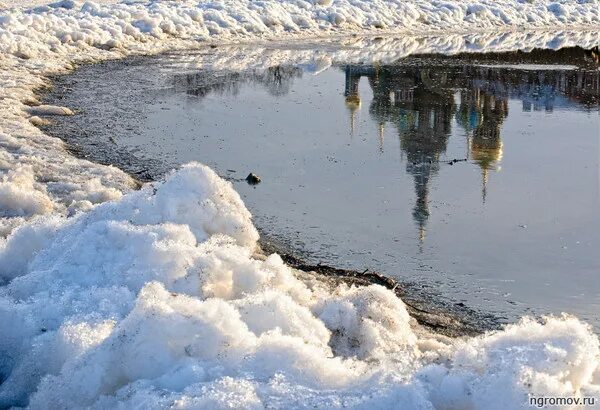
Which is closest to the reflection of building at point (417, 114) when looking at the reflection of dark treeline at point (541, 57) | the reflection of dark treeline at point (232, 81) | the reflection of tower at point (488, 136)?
the reflection of tower at point (488, 136)

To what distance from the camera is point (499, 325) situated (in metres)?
6.49

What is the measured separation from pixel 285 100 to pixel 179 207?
9.52m

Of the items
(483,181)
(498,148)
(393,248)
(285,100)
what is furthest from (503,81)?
(393,248)

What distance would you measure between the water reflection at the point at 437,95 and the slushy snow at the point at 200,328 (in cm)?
282

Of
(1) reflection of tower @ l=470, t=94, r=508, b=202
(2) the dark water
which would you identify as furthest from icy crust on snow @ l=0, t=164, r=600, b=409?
(1) reflection of tower @ l=470, t=94, r=508, b=202

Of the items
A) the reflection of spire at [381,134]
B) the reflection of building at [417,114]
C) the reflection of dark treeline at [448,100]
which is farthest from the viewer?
the reflection of spire at [381,134]

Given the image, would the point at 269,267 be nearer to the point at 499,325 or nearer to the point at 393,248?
the point at 499,325

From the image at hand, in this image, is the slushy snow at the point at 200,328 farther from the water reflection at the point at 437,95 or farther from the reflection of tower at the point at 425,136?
the water reflection at the point at 437,95

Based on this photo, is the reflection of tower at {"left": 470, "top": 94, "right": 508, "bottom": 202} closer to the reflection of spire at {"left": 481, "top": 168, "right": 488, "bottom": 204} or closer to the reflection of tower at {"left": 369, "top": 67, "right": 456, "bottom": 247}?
the reflection of spire at {"left": 481, "top": 168, "right": 488, "bottom": 204}

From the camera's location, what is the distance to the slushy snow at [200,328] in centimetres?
398

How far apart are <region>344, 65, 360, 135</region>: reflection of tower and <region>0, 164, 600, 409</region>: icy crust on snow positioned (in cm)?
739

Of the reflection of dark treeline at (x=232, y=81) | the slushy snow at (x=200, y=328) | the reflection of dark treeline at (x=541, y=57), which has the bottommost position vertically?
the reflection of dark treeline at (x=541, y=57)

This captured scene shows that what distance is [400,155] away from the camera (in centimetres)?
1174

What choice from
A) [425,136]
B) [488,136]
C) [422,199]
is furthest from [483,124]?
[422,199]
